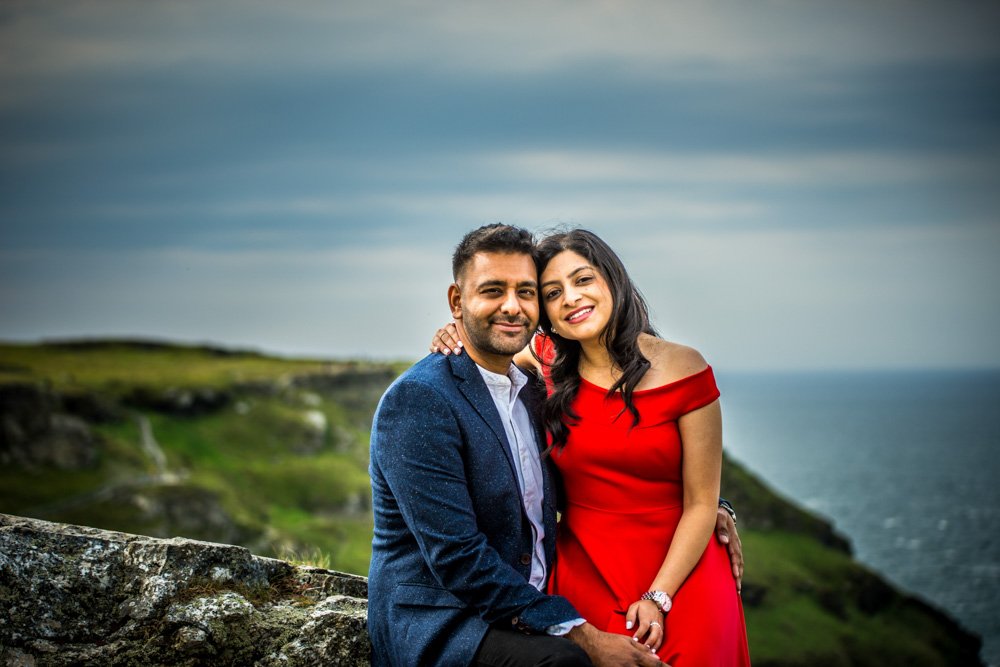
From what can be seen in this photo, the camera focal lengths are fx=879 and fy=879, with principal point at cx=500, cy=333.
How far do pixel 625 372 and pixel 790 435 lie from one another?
197734 millimetres

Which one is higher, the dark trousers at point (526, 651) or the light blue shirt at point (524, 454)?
the light blue shirt at point (524, 454)

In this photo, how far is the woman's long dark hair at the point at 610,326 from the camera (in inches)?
259

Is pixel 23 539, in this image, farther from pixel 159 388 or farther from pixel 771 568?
pixel 771 568

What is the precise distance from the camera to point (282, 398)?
4456cm

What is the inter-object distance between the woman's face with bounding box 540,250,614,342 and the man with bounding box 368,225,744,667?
1.10ft

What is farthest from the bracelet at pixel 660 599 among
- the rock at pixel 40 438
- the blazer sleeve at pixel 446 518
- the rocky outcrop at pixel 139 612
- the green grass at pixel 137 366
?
the green grass at pixel 137 366

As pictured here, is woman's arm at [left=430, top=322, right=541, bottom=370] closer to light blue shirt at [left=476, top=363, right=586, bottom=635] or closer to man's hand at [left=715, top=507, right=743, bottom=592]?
light blue shirt at [left=476, top=363, right=586, bottom=635]

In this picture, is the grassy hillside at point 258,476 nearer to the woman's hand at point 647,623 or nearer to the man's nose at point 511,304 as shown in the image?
the woman's hand at point 647,623

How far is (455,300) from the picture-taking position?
21.2 feet

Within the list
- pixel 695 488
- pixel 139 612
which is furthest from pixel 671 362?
pixel 139 612

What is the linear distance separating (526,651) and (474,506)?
3.24ft

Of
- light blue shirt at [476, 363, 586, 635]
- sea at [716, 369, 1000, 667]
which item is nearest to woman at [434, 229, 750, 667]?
light blue shirt at [476, 363, 586, 635]

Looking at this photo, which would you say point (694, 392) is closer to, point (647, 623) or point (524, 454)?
point (524, 454)

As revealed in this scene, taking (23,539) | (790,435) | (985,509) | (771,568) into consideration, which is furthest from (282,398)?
(790,435)
